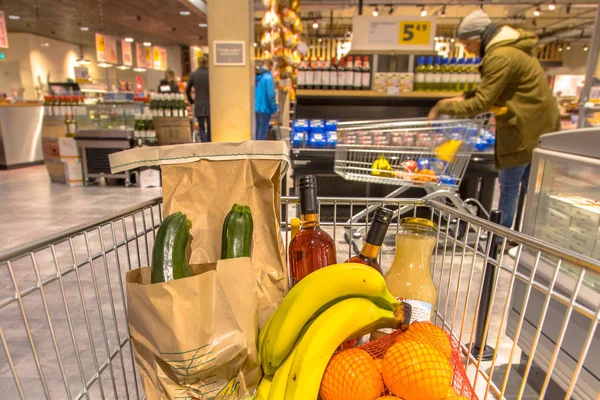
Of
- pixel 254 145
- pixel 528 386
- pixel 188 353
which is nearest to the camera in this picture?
pixel 188 353

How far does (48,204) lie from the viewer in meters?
5.03

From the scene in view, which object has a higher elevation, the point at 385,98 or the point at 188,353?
the point at 385,98

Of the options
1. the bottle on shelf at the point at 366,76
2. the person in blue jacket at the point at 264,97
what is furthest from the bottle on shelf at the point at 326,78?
the person in blue jacket at the point at 264,97

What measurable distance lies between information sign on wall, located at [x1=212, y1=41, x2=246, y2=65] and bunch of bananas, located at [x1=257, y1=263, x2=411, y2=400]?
373cm

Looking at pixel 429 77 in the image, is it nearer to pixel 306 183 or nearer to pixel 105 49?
pixel 306 183

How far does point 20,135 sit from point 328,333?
30.9 feet

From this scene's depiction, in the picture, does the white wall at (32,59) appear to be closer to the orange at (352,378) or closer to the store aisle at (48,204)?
the store aisle at (48,204)

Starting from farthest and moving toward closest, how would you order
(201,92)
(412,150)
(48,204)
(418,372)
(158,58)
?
1. (158,58)
2. (201,92)
3. (48,204)
4. (412,150)
5. (418,372)

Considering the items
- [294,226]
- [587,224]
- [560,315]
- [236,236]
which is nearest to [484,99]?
[587,224]

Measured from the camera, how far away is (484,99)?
278 centimetres

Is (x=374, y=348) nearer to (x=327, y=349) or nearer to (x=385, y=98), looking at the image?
(x=327, y=349)

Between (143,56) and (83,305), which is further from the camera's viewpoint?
(143,56)

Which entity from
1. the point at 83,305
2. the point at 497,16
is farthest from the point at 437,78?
the point at 497,16

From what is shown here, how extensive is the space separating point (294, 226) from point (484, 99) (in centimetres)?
229
